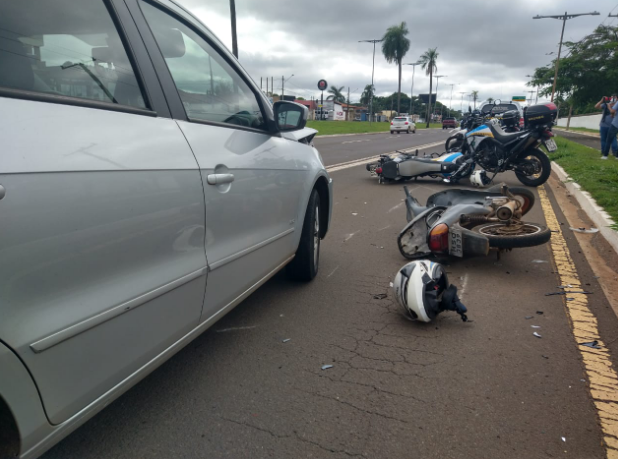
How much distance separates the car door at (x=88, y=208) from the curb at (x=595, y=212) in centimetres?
489

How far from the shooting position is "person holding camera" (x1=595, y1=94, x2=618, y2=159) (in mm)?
12008

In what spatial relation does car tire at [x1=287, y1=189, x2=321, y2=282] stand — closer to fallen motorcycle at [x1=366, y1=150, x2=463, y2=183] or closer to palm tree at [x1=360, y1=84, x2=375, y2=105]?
fallen motorcycle at [x1=366, y1=150, x2=463, y2=183]

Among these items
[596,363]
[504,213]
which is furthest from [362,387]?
[504,213]

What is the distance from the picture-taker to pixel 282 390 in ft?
8.12

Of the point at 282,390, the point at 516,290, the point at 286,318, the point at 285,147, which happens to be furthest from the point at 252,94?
the point at 516,290

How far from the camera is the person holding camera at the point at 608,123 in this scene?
1201cm

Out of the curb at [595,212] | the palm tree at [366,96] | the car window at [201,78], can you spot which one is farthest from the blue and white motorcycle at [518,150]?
the palm tree at [366,96]

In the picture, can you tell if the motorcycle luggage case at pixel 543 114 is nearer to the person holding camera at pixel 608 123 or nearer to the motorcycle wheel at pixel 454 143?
A: the motorcycle wheel at pixel 454 143

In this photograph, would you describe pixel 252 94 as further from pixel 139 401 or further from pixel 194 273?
pixel 139 401

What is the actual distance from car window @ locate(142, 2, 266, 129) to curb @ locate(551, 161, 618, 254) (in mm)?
4277

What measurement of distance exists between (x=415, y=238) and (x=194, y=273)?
3.03 meters

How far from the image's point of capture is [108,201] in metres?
1.61

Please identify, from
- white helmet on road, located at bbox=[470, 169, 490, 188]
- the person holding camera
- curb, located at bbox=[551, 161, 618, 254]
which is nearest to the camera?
curb, located at bbox=[551, 161, 618, 254]

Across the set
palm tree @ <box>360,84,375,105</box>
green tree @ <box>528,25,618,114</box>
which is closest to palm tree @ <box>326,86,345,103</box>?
palm tree @ <box>360,84,375,105</box>
